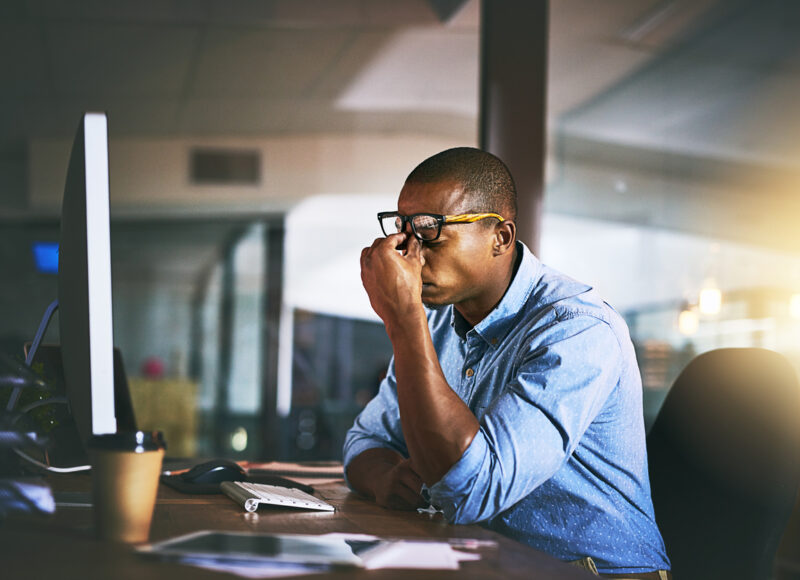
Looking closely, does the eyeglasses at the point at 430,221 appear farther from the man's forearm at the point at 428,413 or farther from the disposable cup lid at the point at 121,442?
the disposable cup lid at the point at 121,442

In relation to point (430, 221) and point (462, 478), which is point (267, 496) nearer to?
point (462, 478)

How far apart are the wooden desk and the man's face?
0.41 m

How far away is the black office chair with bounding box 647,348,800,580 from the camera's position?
134 centimetres

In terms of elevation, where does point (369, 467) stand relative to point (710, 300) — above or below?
below

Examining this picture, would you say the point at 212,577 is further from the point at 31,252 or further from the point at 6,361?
the point at 31,252

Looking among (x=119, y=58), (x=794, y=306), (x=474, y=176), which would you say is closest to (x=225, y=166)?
(x=119, y=58)

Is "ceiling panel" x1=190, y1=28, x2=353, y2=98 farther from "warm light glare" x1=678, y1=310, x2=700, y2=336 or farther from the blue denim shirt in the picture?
the blue denim shirt

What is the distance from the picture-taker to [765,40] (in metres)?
3.81

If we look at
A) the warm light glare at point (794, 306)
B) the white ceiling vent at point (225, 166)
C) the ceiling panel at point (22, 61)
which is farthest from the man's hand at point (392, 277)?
the white ceiling vent at point (225, 166)

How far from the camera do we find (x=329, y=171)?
5.14 meters

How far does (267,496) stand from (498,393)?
447 mm

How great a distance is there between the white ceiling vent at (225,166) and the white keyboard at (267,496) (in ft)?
13.2

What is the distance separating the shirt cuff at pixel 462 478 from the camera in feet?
3.71

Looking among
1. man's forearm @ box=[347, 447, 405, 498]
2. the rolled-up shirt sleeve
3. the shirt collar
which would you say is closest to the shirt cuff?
the rolled-up shirt sleeve
